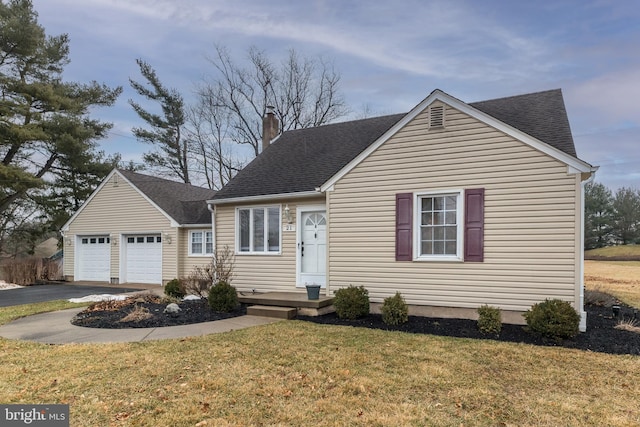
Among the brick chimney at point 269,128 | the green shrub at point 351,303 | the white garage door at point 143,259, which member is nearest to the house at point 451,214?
the green shrub at point 351,303

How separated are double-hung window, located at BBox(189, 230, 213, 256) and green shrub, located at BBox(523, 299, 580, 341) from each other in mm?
11899

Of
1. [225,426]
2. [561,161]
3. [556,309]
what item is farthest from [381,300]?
[225,426]

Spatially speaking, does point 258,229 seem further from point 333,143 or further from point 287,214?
point 333,143

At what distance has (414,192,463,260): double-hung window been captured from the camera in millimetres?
7852

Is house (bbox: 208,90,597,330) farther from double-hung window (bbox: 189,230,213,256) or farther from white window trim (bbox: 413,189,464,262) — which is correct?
double-hung window (bbox: 189,230,213,256)

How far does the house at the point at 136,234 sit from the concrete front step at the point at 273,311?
6.68 meters

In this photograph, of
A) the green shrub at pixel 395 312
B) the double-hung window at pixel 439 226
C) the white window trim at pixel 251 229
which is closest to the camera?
the green shrub at pixel 395 312

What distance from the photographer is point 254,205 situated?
436 inches

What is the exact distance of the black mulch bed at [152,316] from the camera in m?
7.58

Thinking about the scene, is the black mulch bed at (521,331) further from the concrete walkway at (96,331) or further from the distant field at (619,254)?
the distant field at (619,254)

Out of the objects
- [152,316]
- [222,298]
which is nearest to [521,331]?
[222,298]

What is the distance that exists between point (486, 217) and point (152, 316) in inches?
295

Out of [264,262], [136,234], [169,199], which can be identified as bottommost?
[264,262]

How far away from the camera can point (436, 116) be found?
8.12m
